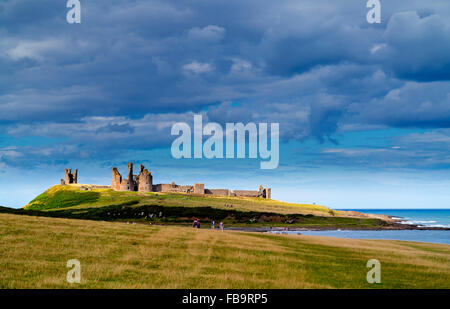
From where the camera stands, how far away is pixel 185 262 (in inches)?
1227

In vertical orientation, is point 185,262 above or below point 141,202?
below

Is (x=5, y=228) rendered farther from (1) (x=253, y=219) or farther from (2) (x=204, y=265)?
(1) (x=253, y=219)

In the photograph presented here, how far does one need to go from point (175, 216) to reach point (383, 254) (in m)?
87.9

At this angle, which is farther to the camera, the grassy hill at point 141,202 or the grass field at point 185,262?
the grassy hill at point 141,202

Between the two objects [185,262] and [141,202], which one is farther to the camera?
[141,202]

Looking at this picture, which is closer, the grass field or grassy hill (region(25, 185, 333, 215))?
the grass field

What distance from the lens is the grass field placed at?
24203mm

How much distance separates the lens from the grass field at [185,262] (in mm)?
24203

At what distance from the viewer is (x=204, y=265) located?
99.1ft
